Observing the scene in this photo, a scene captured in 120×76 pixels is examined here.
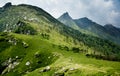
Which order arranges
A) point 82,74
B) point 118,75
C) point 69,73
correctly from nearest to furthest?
point 118,75 → point 82,74 → point 69,73

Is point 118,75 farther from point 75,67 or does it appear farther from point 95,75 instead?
point 75,67

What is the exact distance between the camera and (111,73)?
16650 cm

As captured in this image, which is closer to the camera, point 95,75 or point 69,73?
point 95,75

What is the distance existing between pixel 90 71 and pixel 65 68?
1162 inches

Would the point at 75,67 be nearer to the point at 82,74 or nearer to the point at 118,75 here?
the point at 82,74

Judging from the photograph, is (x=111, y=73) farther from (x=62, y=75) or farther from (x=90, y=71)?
(x=62, y=75)

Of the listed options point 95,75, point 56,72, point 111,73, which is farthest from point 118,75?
point 56,72

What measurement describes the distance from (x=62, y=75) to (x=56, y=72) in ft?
29.8

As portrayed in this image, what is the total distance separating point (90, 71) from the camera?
175750 millimetres

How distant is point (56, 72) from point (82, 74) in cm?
3171

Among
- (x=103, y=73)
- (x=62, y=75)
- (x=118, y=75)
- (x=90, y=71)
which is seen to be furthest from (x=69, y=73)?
(x=118, y=75)

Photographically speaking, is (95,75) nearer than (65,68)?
Yes

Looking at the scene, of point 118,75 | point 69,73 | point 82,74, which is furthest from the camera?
point 69,73

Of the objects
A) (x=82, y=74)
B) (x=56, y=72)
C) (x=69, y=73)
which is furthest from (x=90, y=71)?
(x=56, y=72)
